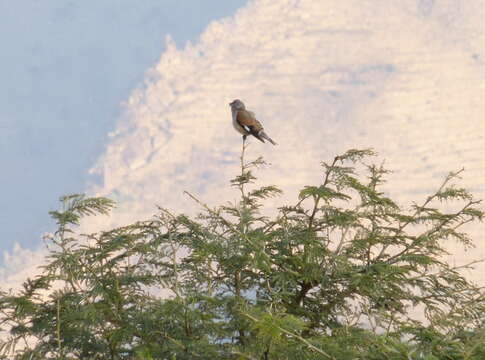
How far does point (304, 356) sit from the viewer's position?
673 cm

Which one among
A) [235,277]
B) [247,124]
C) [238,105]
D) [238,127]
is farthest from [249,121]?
[235,277]

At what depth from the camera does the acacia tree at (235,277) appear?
8727mm

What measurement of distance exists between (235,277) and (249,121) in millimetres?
7363

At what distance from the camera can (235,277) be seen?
10086 mm

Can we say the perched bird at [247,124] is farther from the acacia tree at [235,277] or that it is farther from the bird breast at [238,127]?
the acacia tree at [235,277]

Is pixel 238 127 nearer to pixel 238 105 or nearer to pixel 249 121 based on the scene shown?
pixel 249 121

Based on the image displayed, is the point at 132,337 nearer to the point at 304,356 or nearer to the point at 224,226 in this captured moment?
the point at 224,226

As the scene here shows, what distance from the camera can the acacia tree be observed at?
8727mm

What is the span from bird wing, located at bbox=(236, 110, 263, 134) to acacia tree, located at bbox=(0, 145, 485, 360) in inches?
239

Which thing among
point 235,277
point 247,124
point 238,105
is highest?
point 238,105

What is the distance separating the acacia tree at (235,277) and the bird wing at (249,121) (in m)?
6.07

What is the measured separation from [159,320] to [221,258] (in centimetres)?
146

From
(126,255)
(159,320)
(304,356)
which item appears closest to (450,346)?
(304,356)

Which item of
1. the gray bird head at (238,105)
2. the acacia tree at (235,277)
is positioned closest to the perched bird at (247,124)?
the gray bird head at (238,105)
